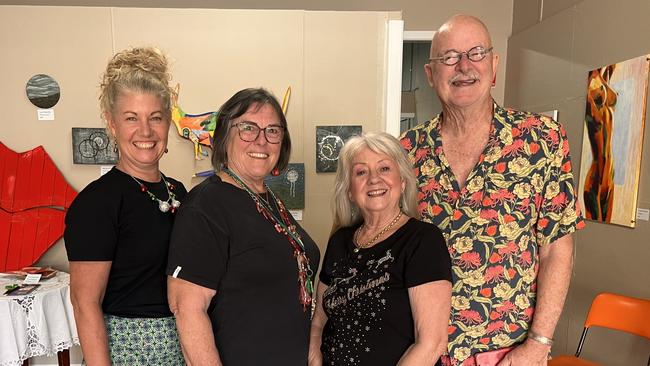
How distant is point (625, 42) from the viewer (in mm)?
2668

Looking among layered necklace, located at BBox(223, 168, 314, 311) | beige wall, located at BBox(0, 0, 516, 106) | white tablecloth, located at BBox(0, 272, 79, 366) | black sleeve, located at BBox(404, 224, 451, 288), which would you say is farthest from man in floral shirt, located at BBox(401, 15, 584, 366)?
beige wall, located at BBox(0, 0, 516, 106)

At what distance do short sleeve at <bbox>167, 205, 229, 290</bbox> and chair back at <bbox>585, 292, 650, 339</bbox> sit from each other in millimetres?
2243

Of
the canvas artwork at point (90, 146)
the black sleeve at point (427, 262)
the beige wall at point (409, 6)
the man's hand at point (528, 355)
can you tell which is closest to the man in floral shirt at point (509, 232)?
the man's hand at point (528, 355)

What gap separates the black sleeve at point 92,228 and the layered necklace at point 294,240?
1.14ft

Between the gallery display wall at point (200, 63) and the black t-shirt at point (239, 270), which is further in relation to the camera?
the gallery display wall at point (200, 63)

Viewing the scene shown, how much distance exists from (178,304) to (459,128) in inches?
40.8

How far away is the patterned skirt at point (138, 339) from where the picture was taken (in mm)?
1224

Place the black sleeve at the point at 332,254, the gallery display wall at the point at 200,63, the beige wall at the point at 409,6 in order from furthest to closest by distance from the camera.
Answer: the beige wall at the point at 409,6 < the gallery display wall at the point at 200,63 < the black sleeve at the point at 332,254

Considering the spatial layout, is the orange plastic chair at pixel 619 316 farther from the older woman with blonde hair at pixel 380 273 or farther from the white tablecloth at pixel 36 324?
the white tablecloth at pixel 36 324

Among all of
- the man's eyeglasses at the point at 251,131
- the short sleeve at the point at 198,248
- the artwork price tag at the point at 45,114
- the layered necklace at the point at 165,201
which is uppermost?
the artwork price tag at the point at 45,114

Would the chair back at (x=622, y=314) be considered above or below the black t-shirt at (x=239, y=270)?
below

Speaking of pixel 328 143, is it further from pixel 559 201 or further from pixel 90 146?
pixel 559 201

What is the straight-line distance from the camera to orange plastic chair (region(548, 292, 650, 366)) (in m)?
2.20

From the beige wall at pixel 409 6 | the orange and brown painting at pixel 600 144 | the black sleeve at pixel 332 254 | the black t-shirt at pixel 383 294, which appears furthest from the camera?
the beige wall at pixel 409 6
